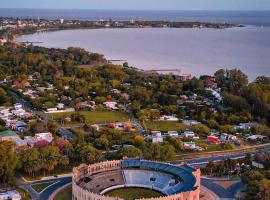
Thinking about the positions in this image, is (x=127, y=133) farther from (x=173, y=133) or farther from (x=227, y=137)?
(x=227, y=137)

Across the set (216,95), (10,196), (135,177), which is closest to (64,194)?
(10,196)

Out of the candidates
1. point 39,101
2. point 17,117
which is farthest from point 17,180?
point 39,101

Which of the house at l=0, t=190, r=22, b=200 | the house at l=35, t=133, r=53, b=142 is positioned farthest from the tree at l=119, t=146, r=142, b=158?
the house at l=0, t=190, r=22, b=200

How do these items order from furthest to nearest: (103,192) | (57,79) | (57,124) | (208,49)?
(208,49) → (57,79) → (57,124) → (103,192)

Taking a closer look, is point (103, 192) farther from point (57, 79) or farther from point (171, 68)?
point (171, 68)

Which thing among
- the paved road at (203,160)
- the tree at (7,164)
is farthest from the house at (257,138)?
the tree at (7,164)

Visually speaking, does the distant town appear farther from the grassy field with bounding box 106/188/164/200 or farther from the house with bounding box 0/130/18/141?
the grassy field with bounding box 106/188/164/200
